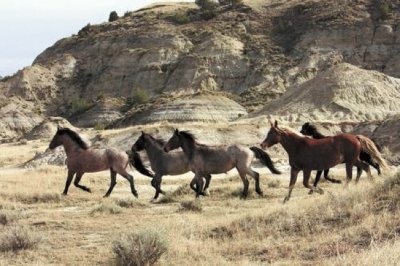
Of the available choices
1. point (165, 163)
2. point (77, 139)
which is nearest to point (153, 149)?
point (165, 163)

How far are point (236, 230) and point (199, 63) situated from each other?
75036 millimetres

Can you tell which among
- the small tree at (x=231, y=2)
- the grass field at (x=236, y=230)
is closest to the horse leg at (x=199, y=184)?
the grass field at (x=236, y=230)

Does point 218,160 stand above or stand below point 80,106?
above

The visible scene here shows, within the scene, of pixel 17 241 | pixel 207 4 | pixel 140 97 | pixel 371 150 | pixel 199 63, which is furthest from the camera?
pixel 207 4

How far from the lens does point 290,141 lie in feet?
55.4

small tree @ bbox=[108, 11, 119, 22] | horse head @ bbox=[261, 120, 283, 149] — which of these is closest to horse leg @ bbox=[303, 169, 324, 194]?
horse head @ bbox=[261, 120, 283, 149]

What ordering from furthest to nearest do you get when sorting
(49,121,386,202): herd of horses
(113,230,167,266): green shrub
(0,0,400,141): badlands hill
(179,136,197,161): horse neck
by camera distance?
(0,0,400,141): badlands hill → (179,136,197,161): horse neck → (49,121,386,202): herd of horses → (113,230,167,266): green shrub

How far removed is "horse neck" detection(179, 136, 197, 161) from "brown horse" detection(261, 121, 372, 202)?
2.95 meters

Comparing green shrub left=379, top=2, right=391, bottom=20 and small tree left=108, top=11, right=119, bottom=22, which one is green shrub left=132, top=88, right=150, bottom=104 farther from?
small tree left=108, top=11, right=119, bottom=22

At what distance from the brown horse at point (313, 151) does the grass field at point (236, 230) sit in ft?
5.18

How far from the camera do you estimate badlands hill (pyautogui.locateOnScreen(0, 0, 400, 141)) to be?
248 ft

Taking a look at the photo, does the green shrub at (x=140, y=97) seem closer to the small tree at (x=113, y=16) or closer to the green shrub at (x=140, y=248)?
the small tree at (x=113, y=16)

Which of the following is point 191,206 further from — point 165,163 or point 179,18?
point 179,18

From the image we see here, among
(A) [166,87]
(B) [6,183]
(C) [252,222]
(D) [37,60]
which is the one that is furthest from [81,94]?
(C) [252,222]
